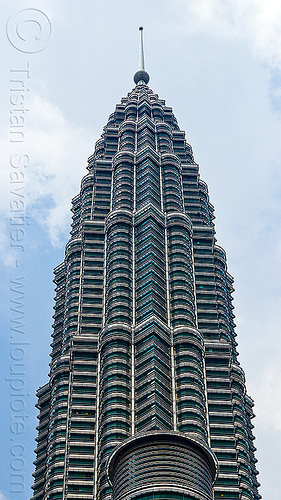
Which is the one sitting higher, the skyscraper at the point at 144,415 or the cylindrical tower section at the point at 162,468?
the skyscraper at the point at 144,415

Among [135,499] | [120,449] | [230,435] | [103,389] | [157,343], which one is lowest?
[135,499]

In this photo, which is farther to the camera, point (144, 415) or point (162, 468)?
point (144, 415)

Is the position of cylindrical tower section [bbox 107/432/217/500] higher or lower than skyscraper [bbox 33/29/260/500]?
lower

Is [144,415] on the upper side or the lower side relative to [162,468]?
upper

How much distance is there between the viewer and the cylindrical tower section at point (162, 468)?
139m

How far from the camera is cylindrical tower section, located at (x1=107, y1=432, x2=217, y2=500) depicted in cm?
13862

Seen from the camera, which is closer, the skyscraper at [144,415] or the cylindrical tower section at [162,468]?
the cylindrical tower section at [162,468]

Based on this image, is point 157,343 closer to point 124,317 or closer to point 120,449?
point 124,317

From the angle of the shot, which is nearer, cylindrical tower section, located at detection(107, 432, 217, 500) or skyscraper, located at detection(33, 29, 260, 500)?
cylindrical tower section, located at detection(107, 432, 217, 500)

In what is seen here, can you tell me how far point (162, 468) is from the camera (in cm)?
14212

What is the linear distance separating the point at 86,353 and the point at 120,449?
162ft

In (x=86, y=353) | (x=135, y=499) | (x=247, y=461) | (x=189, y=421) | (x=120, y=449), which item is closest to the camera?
(x=135, y=499)

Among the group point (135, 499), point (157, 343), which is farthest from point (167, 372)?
point (135, 499)

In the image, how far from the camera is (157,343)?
18700cm
